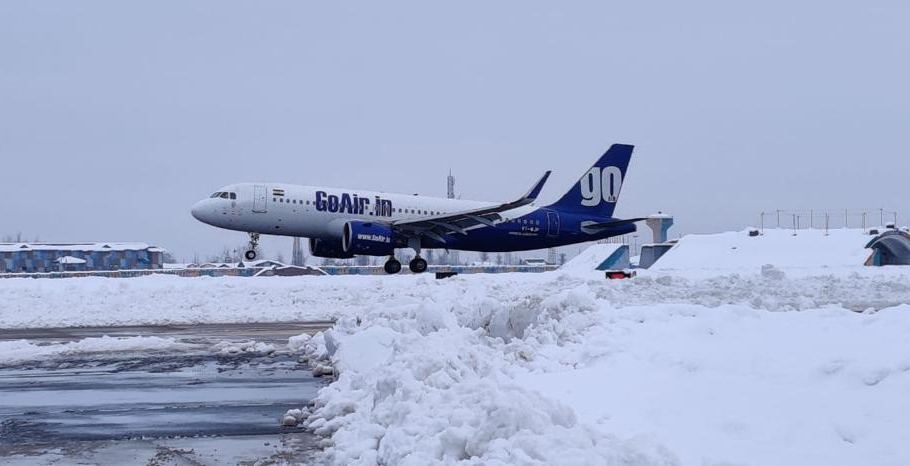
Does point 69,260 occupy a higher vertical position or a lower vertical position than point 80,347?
higher

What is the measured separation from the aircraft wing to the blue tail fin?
631cm

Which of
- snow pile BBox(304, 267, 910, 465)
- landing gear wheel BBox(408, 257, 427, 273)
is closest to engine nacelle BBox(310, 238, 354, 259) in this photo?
landing gear wheel BBox(408, 257, 427, 273)

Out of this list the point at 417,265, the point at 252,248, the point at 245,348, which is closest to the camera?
the point at 245,348

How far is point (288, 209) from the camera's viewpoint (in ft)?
124

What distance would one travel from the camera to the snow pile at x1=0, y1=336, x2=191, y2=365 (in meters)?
17.0

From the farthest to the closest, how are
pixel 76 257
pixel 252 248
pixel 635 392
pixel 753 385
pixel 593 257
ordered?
pixel 76 257 → pixel 593 257 → pixel 252 248 → pixel 635 392 → pixel 753 385

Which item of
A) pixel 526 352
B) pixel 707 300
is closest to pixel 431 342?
pixel 526 352

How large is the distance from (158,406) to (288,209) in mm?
27333

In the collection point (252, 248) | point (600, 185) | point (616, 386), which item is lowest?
point (616, 386)

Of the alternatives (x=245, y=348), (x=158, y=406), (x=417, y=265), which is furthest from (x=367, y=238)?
(x=158, y=406)

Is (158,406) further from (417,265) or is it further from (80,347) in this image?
(417,265)

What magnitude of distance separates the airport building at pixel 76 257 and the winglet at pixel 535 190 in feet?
251

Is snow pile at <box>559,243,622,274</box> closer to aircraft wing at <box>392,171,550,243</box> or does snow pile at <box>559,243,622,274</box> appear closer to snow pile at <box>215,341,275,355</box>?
aircraft wing at <box>392,171,550,243</box>

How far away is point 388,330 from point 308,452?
5.54 metres
